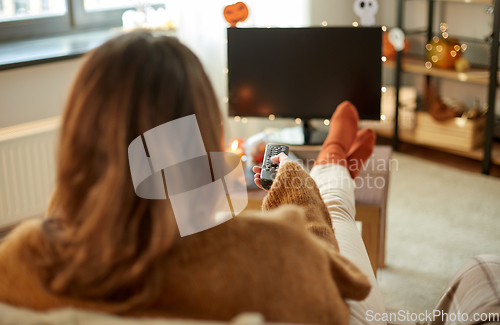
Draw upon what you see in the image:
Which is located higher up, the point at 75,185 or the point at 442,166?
the point at 75,185

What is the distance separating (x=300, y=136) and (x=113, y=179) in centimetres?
129

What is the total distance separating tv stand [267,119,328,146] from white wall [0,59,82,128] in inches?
31.9

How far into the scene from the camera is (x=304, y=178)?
3.76 ft

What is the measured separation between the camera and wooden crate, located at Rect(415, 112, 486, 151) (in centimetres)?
266

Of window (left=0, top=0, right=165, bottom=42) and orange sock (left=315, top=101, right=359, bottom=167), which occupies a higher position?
window (left=0, top=0, right=165, bottom=42)

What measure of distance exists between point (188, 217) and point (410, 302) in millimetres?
1257

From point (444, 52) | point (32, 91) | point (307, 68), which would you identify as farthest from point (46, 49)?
point (444, 52)

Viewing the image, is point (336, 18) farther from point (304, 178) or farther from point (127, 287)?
point (127, 287)

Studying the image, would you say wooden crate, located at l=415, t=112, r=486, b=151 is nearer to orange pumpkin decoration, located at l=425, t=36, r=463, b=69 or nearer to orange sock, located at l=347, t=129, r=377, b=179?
orange pumpkin decoration, located at l=425, t=36, r=463, b=69

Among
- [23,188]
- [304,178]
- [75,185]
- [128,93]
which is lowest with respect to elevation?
[23,188]

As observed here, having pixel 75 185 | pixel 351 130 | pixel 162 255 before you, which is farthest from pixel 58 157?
pixel 351 130

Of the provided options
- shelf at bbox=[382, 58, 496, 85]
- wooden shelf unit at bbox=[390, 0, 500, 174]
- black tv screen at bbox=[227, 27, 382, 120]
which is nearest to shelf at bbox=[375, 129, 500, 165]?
wooden shelf unit at bbox=[390, 0, 500, 174]

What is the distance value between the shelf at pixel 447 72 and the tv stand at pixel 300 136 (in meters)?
1.08

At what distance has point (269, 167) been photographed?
1350mm
